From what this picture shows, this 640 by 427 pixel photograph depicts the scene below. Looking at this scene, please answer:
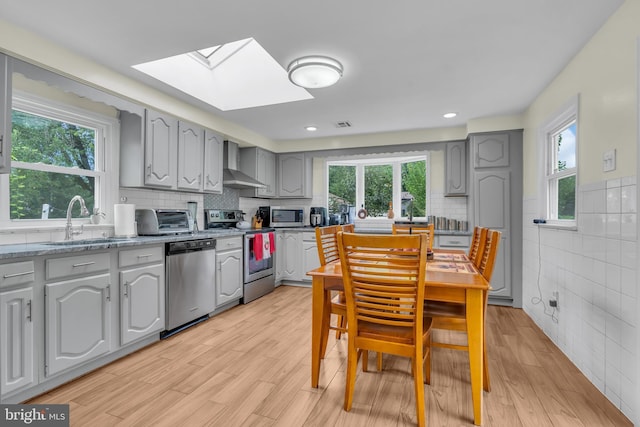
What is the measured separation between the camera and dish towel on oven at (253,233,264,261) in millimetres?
4004

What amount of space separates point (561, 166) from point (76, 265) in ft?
13.0

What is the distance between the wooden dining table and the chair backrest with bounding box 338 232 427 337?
0.15 metres

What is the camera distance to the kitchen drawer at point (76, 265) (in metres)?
1.95

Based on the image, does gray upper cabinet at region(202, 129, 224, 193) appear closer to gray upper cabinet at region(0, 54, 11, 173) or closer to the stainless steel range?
the stainless steel range

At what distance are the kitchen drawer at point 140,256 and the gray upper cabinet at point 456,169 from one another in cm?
357

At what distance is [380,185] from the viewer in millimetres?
5148

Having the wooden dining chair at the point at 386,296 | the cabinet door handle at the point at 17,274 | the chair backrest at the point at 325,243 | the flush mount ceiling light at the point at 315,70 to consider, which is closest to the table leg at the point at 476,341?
the wooden dining chair at the point at 386,296

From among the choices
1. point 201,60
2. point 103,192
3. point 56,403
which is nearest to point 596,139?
point 201,60

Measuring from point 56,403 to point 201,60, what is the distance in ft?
9.69

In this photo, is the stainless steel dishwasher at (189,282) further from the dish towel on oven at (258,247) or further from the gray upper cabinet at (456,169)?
the gray upper cabinet at (456,169)

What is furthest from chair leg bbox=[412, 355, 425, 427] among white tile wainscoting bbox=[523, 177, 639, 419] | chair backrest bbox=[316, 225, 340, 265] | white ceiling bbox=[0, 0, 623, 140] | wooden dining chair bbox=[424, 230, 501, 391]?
white ceiling bbox=[0, 0, 623, 140]

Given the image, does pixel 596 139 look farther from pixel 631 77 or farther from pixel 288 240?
pixel 288 240

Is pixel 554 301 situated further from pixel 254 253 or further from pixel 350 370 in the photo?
pixel 254 253

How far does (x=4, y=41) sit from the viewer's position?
1.91 metres
